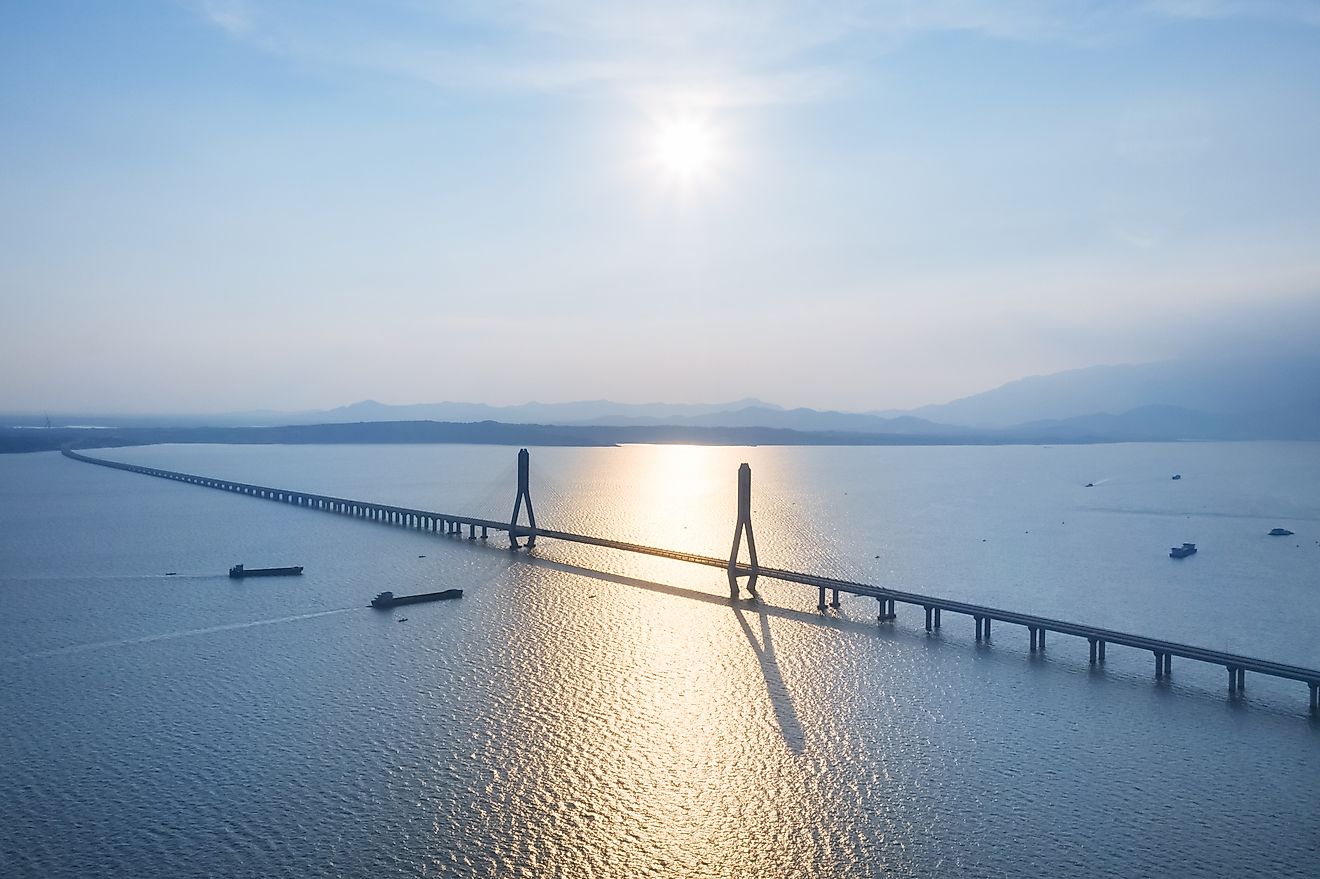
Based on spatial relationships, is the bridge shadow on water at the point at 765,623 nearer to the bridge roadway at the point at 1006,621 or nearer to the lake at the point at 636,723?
the lake at the point at 636,723

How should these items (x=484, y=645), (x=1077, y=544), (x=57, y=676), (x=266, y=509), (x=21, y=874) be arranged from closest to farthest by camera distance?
(x=21, y=874) → (x=57, y=676) → (x=484, y=645) → (x=1077, y=544) → (x=266, y=509)

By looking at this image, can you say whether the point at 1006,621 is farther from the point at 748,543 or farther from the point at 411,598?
the point at 411,598

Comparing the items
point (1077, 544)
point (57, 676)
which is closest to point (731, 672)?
point (57, 676)

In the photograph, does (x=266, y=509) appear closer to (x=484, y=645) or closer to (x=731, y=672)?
(x=484, y=645)

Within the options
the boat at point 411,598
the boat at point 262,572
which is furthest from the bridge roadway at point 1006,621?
the boat at point 262,572

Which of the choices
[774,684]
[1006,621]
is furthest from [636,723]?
[1006,621]

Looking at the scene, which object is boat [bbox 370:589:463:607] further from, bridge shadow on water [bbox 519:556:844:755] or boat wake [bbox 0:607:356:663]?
bridge shadow on water [bbox 519:556:844:755]
